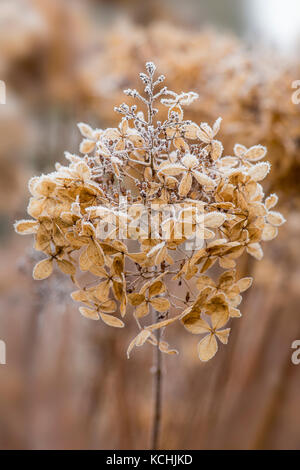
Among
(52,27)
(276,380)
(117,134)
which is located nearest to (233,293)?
(117,134)

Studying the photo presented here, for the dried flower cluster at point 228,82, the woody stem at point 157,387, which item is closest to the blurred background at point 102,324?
the dried flower cluster at point 228,82

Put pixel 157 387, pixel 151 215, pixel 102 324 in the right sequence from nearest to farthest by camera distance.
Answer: pixel 151 215 < pixel 157 387 < pixel 102 324

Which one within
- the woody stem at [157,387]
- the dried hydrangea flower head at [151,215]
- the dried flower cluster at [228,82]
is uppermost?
the dried flower cluster at [228,82]

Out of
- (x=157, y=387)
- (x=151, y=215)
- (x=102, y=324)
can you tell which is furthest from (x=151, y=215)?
(x=102, y=324)

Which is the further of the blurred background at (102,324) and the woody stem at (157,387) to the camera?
the blurred background at (102,324)

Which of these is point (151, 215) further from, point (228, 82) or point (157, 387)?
point (228, 82)

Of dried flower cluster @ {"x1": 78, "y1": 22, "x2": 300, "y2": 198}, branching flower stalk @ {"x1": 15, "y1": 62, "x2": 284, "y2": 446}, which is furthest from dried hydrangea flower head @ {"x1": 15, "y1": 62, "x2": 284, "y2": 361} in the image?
dried flower cluster @ {"x1": 78, "y1": 22, "x2": 300, "y2": 198}

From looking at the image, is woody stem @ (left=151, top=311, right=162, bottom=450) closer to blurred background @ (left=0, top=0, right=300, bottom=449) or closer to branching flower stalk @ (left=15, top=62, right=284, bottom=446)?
branching flower stalk @ (left=15, top=62, right=284, bottom=446)

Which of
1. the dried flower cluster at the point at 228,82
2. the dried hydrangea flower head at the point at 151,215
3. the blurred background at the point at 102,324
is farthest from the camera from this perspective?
the blurred background at the point at 102,324

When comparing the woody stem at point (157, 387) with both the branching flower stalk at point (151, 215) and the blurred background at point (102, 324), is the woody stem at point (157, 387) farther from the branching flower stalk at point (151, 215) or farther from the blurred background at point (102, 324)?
the blurred background at point (102, 324)
